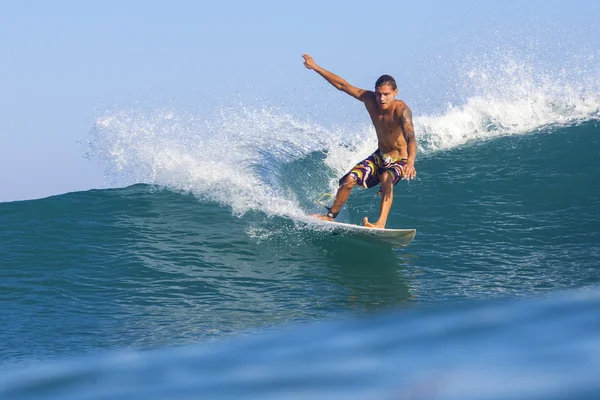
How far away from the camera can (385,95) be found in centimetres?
793

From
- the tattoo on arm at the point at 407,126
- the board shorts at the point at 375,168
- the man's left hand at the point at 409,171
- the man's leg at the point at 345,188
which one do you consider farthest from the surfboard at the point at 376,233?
the tattoo on arm at the point at 407,126

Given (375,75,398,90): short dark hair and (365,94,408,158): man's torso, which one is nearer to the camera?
(375,75,398,90): short dark hair

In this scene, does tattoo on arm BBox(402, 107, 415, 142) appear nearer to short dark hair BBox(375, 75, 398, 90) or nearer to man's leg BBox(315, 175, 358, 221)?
short dark hair BBox(375, 75, 398, 90)

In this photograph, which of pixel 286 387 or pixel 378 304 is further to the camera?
pixel 378 304

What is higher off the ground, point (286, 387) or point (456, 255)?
point (456, 255)

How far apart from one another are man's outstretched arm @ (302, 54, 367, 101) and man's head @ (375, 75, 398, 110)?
17.3 inches

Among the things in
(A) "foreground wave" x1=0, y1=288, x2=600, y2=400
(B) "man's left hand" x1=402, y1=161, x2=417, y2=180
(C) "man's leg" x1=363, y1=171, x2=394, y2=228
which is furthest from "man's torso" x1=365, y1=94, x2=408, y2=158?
(A) "foreground wave" x1=0, y1=288, x2=600, y2=400

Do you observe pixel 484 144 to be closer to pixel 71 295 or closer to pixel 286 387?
pixel 71 295

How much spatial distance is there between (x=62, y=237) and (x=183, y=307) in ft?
11.1

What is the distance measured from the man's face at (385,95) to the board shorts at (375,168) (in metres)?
0.58

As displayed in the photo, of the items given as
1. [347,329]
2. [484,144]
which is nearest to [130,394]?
[347,329]

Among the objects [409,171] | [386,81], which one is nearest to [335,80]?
[386,81]

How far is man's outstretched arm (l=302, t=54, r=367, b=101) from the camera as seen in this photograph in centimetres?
840

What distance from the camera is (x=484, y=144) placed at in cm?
1281
